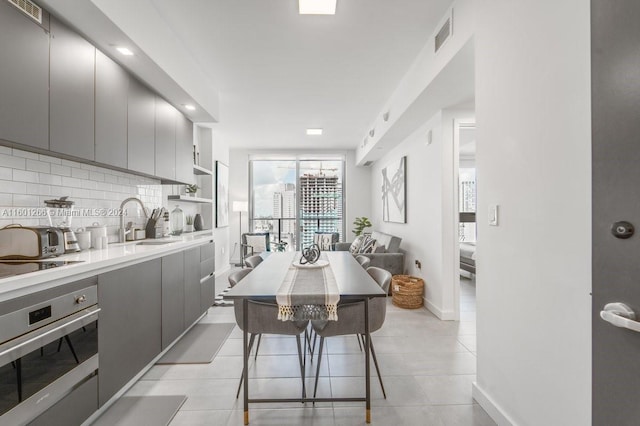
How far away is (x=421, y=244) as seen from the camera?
4.29 metres

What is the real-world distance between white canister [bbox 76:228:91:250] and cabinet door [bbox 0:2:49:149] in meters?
0.80

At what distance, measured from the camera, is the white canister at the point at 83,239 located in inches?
90.7

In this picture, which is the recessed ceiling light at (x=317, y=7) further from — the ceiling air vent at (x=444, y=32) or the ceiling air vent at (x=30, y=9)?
the ceiling air vent at (x=30, y=9)

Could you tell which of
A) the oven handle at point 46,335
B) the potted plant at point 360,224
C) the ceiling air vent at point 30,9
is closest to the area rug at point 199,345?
the oven handle at point 46,335

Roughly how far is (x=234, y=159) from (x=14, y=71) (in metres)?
5.92

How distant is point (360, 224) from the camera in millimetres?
7148

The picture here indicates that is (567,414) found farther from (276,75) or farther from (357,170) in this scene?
(357,170)

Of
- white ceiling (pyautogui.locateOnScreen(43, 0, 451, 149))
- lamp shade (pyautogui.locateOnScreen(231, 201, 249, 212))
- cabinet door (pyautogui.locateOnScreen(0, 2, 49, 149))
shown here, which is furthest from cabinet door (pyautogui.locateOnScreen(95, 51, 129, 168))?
lamp shade (pyautogui.locateOnScreen(231, 201, 249, 212))

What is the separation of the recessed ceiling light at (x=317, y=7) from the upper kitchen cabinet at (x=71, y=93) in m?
1.52

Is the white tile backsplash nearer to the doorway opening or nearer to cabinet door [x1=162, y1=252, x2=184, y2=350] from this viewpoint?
cabinet door [x1=162, y1=252, x2=184, y2=350]

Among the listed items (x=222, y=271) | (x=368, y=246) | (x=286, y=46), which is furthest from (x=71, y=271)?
(x=222, y=271)

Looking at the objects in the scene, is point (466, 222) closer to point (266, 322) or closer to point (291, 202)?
point (291, 202)

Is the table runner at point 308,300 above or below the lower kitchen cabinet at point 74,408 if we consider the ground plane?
above

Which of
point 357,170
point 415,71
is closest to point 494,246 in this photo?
point 415,71
